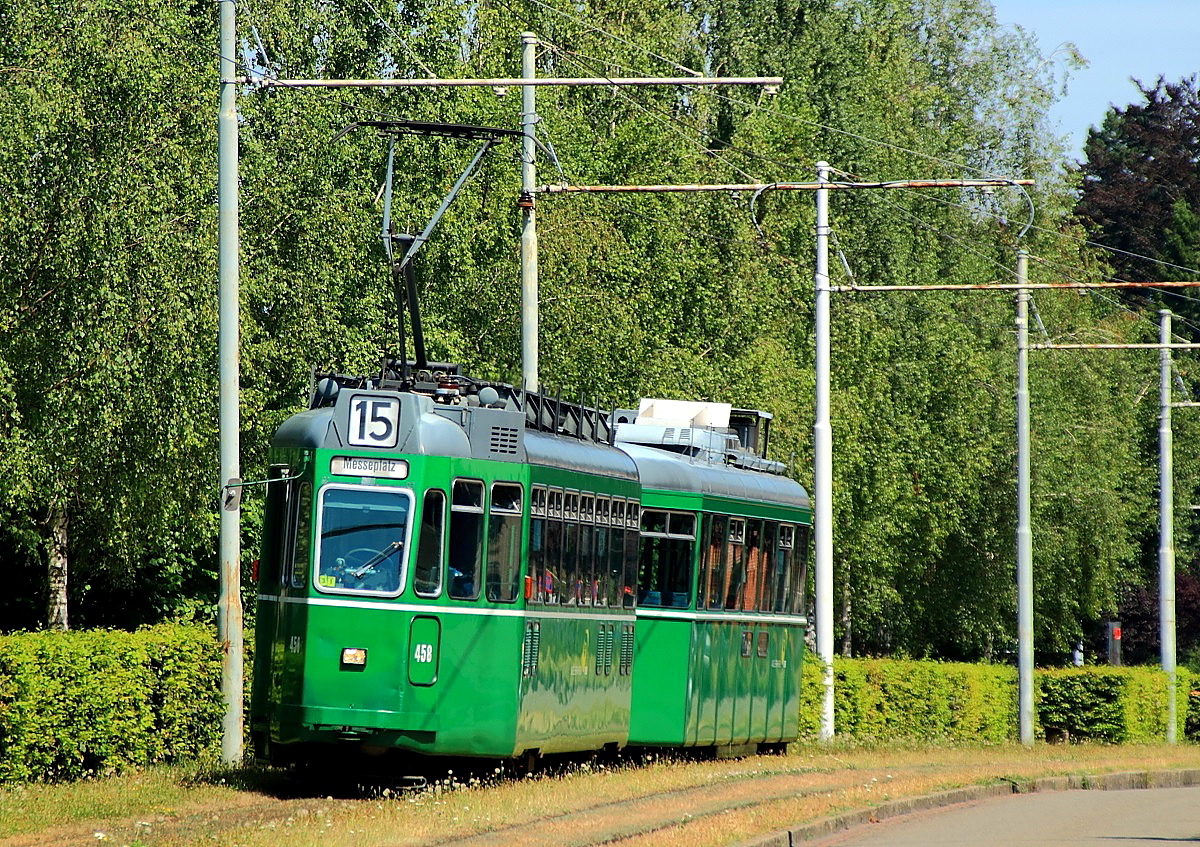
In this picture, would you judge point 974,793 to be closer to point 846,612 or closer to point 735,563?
point 735,563

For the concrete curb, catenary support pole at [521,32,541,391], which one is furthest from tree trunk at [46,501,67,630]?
the concrete curb

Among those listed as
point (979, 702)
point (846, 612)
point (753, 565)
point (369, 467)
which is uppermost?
point (369, 467)

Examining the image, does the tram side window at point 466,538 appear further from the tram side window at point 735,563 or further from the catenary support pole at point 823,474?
the catenary support pole at point 823,474

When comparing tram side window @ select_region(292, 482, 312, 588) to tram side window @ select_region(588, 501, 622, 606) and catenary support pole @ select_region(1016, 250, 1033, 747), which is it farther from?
catenary support pole @ select_region(1016, 250, 1033, 747)

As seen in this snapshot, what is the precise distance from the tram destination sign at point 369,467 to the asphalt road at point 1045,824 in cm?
414

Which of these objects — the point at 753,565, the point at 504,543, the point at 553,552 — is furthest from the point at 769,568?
the point at 504,543

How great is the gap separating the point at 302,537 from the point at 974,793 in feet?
25.1

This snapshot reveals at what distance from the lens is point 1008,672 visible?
35688 millimetres

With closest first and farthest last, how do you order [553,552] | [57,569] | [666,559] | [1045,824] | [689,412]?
1. [1045,824]
2. [553,552]
3. [666,559]
4. [689,412]
5. [57,569]

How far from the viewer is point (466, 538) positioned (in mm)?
16516

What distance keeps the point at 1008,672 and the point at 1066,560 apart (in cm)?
1649

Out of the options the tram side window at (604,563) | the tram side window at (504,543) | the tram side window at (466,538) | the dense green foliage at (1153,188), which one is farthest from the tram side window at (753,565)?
the dense green foliage at (1153,188)

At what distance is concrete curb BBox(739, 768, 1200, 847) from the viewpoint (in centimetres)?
1497

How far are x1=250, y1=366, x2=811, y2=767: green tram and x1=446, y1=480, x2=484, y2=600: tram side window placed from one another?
2cm
